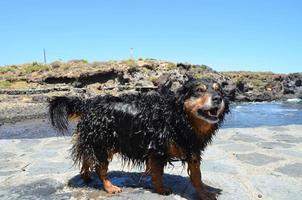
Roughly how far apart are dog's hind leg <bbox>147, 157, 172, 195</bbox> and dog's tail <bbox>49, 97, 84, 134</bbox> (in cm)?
114

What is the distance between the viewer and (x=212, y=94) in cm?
399

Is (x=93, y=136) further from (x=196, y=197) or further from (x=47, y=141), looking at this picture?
(x=47, y=141)

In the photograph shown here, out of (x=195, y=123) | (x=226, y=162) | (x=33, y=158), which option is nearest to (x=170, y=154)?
(x=195, y=123)

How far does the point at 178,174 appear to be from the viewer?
18.5 feet

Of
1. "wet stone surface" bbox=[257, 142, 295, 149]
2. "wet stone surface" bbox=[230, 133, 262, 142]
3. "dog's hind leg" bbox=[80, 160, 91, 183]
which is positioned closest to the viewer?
"dog's hind leg" bbox=[80, 160, 91, 183]

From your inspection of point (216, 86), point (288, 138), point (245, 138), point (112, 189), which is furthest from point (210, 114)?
point (288, 138)

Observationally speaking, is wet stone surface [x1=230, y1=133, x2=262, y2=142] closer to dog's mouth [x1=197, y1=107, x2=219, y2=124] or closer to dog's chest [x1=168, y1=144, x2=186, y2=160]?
dog's chest [x1=168, y1=144, x2=186, y2=160]

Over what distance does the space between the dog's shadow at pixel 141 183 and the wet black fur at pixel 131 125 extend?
379 mm

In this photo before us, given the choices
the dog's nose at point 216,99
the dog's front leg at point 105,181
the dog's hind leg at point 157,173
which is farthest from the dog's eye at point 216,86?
the dog's front leg at point 105,181

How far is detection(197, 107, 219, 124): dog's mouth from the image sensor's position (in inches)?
155

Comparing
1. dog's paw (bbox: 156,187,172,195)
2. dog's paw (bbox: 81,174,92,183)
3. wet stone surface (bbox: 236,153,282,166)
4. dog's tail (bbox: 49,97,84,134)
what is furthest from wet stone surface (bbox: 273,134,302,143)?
dog's tail (bbox: 49,97,84,134)

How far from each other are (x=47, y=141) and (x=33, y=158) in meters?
2.02

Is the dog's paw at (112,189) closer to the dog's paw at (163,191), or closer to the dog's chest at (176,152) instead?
the dog's paw at (163,191)

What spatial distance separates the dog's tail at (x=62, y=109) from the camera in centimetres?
486
